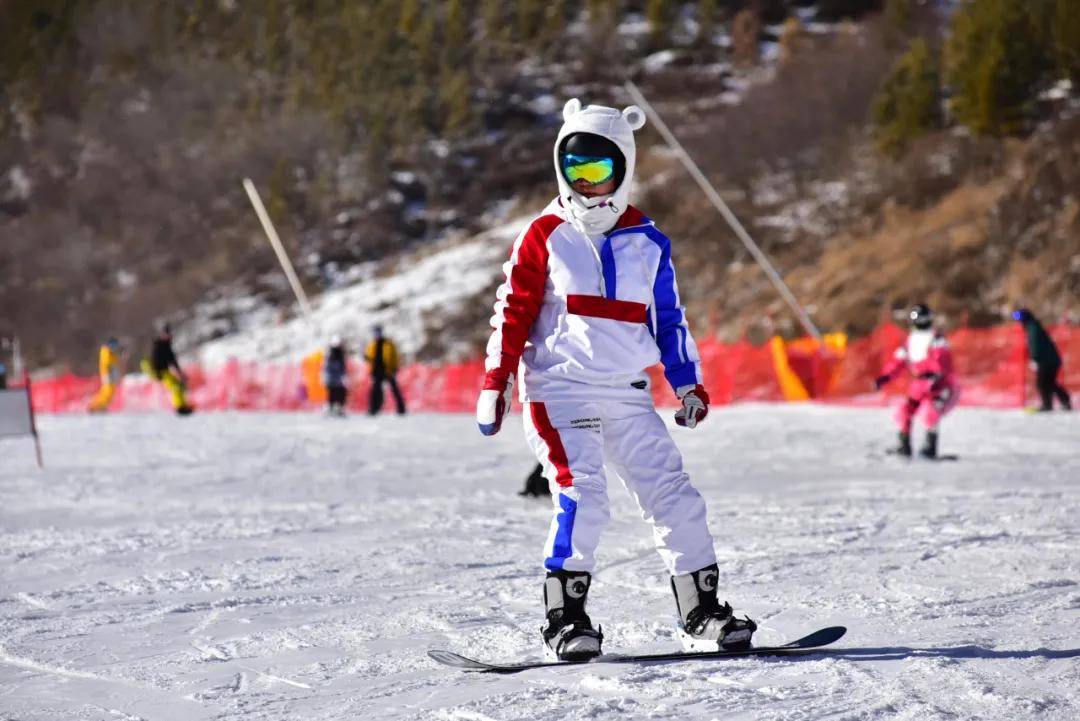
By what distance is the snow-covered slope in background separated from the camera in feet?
145

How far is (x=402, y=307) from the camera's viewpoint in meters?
46.6

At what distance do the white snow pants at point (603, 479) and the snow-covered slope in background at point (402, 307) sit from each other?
37.1m

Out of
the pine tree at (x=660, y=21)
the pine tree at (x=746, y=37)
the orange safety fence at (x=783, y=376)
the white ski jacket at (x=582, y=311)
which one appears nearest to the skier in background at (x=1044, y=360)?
the orange safety fence at (x=783, y=376)

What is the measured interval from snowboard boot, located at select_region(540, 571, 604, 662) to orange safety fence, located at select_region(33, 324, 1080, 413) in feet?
48.8

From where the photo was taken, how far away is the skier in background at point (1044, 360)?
638 inches

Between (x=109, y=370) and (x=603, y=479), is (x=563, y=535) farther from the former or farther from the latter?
(x=109, y=370)

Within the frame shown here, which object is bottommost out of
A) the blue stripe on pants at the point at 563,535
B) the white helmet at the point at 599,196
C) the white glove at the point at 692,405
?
the blue stripe on pants at the point at 563,535

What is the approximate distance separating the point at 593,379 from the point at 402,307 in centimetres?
4298

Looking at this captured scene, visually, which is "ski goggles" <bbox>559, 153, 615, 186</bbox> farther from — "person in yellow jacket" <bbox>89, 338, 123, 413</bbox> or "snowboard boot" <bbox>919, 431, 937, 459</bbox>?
"person in yellow jacket" <bbox>89, 338, 123, 413</bbox>

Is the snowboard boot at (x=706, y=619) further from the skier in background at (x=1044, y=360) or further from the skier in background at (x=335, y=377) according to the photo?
the skier in background at (x=335, y=377)

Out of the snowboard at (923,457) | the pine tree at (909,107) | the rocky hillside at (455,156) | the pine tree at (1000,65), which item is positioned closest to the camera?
the snowboard at (923,457)

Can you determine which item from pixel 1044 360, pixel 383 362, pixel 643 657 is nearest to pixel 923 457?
pixel 1044 360

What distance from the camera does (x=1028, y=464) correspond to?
10.5m

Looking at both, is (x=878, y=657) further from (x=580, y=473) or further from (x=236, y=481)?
(x=236, y=481)
